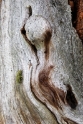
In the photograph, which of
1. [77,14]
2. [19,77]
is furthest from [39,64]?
[77,14]

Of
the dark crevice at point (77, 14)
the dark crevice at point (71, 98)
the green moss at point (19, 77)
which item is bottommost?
the dark crevice at point (71, 98)

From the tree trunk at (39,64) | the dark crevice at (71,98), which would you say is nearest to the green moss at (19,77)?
the tree trunk at (39,64)

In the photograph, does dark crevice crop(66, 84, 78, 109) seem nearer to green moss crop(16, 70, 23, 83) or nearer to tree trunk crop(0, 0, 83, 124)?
tree trunk crop(0, 0, 83, 124)

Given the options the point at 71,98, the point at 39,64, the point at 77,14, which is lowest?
the point at 71,98

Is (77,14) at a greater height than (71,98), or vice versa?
(77,14)

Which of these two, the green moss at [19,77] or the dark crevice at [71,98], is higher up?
the green moss at [19,77]

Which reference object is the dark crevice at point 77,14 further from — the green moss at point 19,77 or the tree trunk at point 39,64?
the green moss at point 19,77

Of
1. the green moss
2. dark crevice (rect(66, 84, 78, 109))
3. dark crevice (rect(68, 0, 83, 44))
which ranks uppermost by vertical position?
dark crevice (rect(68, 0, 83, 44))

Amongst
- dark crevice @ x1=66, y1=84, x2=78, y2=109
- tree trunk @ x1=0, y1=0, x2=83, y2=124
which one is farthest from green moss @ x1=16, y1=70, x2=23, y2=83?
dark crevice @ x1=66, y1=84, x2=78, y2=109

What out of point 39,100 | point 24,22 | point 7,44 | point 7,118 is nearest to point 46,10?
point 24,22

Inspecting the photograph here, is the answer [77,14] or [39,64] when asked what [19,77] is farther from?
[77,14]
